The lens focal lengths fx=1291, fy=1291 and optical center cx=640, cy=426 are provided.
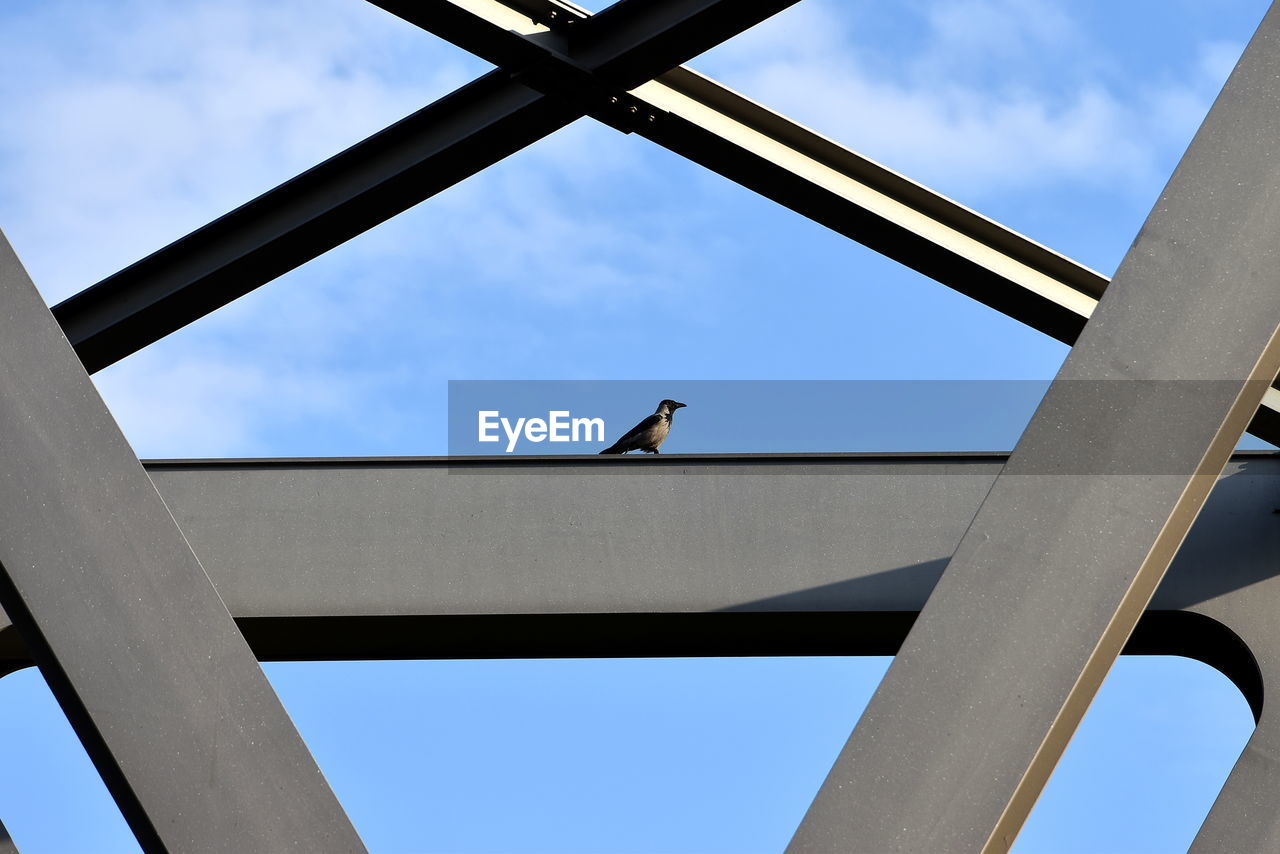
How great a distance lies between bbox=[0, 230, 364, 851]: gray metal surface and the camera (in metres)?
2.03

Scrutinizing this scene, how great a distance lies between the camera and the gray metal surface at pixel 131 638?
2.03m

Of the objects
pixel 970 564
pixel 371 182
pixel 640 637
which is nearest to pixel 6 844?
pixel 970 564

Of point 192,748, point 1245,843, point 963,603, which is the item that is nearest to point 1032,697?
point 963,603

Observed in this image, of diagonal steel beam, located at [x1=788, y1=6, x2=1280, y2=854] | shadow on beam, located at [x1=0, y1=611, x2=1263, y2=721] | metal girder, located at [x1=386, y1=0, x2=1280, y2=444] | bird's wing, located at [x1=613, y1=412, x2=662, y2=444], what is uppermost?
bird's wing, located at [x1=613, y1=412, x2=662, y2=444]

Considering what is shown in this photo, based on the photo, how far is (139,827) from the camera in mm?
2051

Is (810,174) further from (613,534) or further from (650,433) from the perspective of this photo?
(650,433)

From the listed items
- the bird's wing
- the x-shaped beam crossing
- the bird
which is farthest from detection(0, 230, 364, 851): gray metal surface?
the bird's wing

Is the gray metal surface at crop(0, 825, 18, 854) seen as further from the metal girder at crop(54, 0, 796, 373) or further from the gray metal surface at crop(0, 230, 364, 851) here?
the metal girder at crop(54, 0, 796, 373)

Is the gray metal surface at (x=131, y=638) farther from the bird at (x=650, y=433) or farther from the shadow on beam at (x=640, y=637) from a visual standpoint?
the bird at (x=650, y=433)

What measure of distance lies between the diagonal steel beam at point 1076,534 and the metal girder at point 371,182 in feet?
6.29

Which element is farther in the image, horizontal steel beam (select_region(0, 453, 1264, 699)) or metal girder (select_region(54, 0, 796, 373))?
horizontal steel beam (select_region(0, 453, 1264, 699))

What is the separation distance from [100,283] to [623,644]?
3.33 meters

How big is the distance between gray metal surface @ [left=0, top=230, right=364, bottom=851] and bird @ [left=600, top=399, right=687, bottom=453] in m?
5.52

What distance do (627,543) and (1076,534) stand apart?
4746 millimetres
